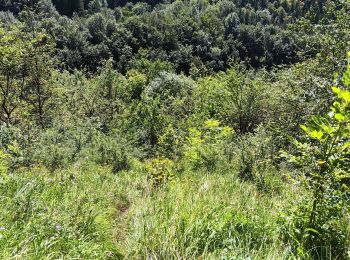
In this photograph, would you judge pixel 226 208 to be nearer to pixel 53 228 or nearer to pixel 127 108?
pixel 53 228

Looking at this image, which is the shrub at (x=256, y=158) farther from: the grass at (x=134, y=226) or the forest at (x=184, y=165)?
the grass at (x=134, y=226)

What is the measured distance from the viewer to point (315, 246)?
8.82 feet

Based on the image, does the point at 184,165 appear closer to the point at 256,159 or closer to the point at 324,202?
the point at 256,159

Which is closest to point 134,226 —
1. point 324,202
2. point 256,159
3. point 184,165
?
point 324,202

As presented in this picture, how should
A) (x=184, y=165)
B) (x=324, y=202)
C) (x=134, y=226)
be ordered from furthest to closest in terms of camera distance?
(x=184, y=165) → (x=134, y=226) → (x=324, y=202)

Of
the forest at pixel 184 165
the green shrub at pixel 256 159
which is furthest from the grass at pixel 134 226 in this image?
the green shrub at pixel 256 159

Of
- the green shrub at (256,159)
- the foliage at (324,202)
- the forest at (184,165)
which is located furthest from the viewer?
the green shrub at (256,159)

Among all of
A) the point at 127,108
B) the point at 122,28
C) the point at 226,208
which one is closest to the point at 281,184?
the point at 226,208

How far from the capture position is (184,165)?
8.14 meters

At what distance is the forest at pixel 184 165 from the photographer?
2.75 m

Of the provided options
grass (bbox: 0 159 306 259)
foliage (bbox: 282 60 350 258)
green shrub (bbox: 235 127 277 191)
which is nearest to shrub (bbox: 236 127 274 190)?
green shrub (bbox: 235 127 277 191)

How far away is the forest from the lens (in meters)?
2.75

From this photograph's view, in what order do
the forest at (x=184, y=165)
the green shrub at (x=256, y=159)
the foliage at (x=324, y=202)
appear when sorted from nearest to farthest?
the foliage at (x=324, y=202) < the forest at (x=184, y=165) < the green shrub at (x=256, y=159)

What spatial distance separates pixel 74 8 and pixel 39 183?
101200mm
